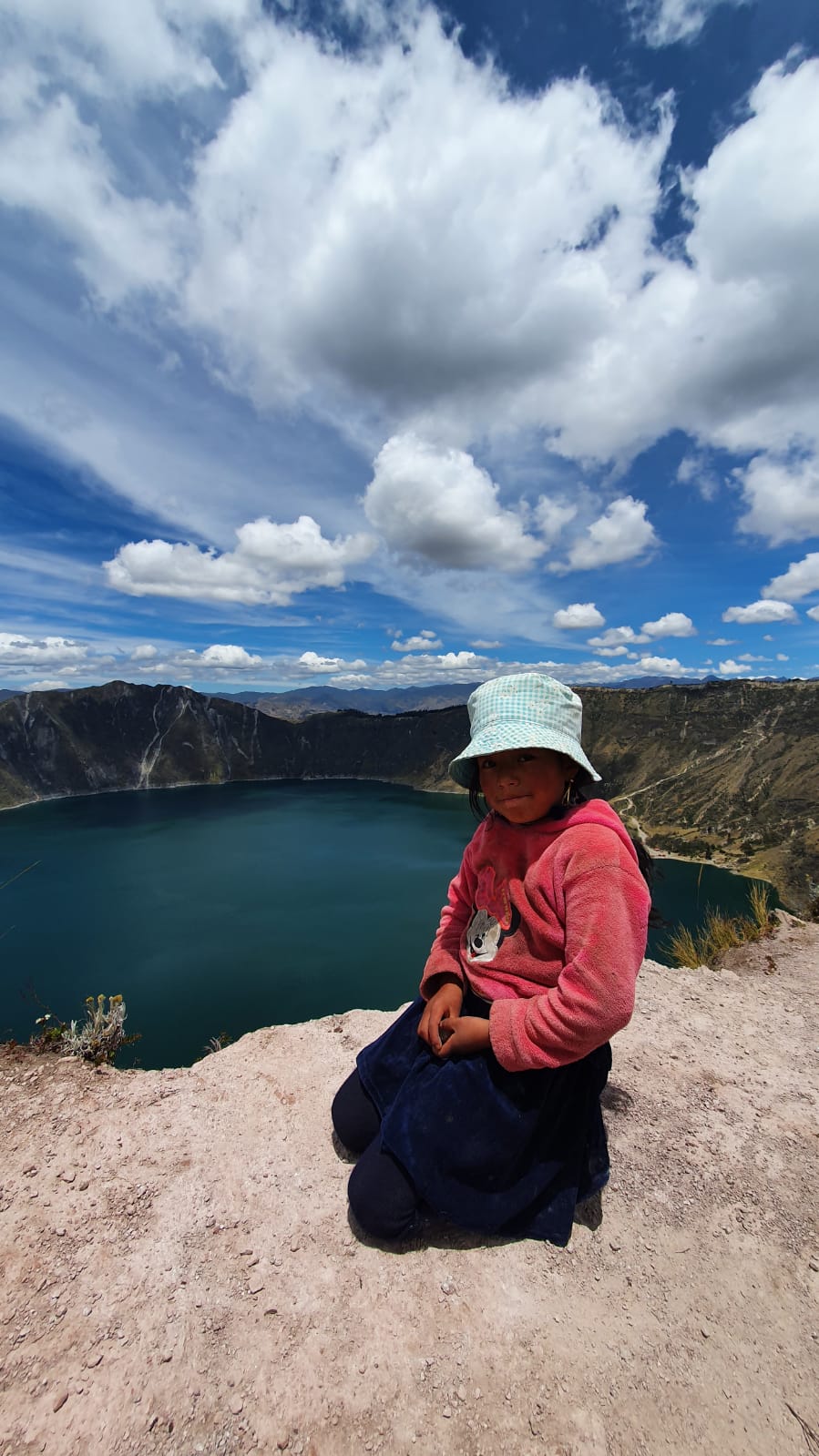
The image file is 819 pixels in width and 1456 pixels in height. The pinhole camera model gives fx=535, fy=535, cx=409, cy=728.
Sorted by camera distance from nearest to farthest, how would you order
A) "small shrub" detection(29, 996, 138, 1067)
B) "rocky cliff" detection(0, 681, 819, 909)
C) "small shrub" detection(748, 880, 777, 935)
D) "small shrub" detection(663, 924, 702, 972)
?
"small shrub" detection(29, 996, 138, 1067) → "small shrub" detection(663, 924, 702, 972) → "small shrub" detection(748, 880, 777, 935) → "rocky cliff" detection(0, 681, 819, 909)

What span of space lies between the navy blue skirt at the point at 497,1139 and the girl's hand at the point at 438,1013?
0.37 feet

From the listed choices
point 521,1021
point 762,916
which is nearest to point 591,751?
point 762,916

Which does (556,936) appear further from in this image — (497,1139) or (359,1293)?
(359,1293)

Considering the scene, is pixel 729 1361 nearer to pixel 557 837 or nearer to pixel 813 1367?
pixel 813 1367

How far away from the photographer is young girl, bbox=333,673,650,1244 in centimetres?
210

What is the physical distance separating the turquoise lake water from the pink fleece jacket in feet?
15.0

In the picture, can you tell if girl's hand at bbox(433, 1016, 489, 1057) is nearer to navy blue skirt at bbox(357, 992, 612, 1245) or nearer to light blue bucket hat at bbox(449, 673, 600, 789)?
navy blue skirt at bbox(357, 992, 612, 1245)

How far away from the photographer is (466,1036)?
2.40 metres

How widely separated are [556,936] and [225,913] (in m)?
50.2

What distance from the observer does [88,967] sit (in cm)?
3609

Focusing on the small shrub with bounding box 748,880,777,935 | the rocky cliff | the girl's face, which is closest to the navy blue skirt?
the girl's face

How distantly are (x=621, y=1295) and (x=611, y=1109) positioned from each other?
115cm

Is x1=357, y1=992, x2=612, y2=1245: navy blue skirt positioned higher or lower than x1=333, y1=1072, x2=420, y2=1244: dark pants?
higher

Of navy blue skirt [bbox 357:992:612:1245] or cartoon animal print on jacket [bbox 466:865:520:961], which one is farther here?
cartoon animal print on jacket [bbox 466:865:520:961]
